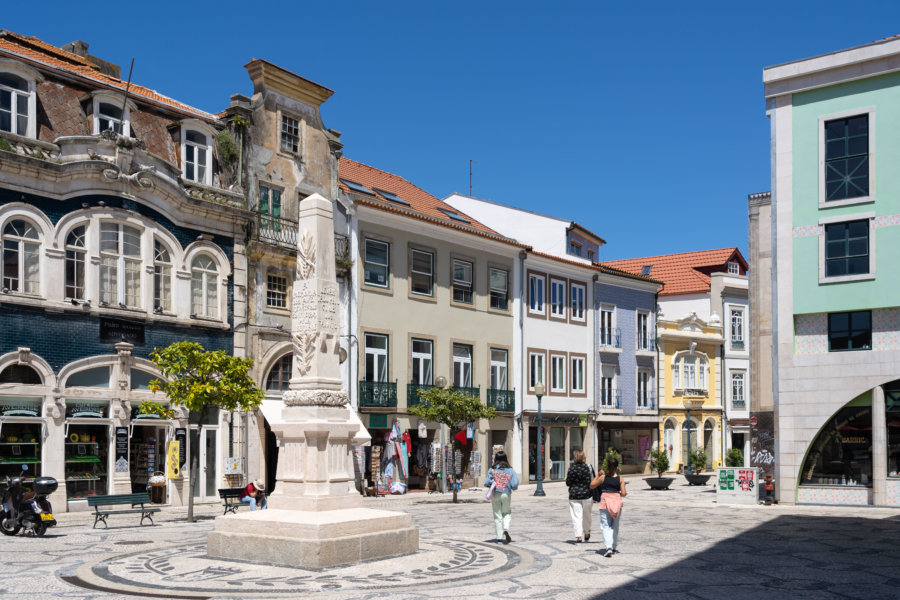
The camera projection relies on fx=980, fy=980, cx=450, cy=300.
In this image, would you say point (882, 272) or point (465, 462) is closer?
point (882, 272)

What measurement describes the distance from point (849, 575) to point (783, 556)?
2145mm

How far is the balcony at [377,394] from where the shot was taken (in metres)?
31.8

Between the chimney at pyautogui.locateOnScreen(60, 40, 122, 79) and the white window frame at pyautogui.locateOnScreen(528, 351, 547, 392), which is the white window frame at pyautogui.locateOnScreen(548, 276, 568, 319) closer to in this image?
the white window frame at pyautogui.locateOnScreen(528, 351, 547, 392)

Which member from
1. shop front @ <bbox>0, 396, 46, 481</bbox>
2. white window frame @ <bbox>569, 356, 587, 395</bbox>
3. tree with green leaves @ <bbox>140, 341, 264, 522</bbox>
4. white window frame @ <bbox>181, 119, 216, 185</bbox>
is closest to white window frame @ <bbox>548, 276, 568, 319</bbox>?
white window frame @ <bbox>569, 356, 587, 395</bbox>

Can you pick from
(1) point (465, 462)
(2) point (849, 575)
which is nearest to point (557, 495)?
(1) point (465, 462)

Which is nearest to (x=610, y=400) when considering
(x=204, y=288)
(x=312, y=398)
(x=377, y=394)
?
(x=377, y=394)

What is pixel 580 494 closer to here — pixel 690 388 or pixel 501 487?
pixel 501 487

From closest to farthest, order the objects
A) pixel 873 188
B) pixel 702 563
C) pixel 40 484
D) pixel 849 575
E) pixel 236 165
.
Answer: pixel 849 575, pixel 702 563, pixel 40 484, pixel 873 188, pixel 236 165

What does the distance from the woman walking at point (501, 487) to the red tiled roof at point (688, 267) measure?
38.4 metres

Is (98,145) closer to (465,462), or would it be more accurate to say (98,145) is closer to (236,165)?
(236,165)

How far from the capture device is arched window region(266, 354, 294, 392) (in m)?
29.3

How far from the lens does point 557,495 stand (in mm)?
32125

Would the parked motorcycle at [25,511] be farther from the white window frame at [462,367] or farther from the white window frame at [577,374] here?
the white window frame at [577,374]

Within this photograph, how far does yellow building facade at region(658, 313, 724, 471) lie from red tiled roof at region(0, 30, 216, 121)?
2764cm
